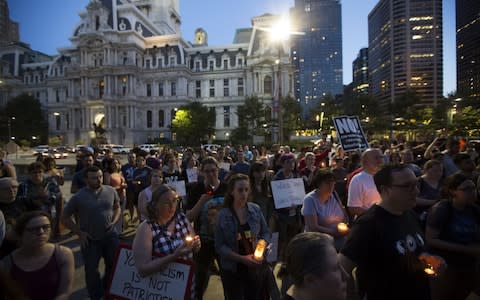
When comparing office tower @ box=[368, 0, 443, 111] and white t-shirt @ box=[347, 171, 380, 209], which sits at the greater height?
office tower @ box=[368, 0, 443, 111]

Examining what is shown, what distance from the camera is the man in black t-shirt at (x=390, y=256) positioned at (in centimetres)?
250

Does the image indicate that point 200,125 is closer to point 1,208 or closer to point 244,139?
point 244,139

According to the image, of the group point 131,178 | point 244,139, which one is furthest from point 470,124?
point 131,178

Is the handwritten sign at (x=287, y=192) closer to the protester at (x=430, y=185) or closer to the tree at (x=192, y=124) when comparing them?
the protester at (x=430, y=185)

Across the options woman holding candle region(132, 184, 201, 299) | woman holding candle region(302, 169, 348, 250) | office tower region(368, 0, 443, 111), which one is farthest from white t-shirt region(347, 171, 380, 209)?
office tower region(368, 0, 443, 111)

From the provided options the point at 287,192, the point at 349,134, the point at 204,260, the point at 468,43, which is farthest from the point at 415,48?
the point at 204,260

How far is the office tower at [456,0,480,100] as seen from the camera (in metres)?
72.3

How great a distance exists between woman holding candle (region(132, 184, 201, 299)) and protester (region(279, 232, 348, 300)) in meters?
1.53

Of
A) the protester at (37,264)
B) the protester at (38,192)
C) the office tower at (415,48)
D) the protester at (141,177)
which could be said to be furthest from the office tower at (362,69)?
the protester at (37,264)

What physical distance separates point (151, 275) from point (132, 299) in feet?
1.08

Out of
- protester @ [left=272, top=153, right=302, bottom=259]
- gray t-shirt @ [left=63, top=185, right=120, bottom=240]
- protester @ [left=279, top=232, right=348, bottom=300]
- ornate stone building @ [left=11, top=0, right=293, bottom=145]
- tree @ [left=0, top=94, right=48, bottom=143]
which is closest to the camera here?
protester @ [left=279, top=232, right=348, bottom=300]

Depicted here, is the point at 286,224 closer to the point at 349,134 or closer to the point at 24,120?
the point at 349,134

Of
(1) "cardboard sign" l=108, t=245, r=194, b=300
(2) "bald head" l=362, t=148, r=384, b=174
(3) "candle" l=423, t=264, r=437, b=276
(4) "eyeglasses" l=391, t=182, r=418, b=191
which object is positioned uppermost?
(2) "bald head" l=362, t=148, r=384, b=174

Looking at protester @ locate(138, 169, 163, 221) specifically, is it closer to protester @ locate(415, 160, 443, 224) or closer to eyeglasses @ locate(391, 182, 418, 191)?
eyeglasses @ locate(391, 182, 418, 191)
